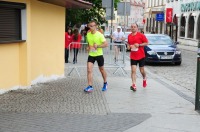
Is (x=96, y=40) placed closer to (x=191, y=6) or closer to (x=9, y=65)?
(x=9, y=65)

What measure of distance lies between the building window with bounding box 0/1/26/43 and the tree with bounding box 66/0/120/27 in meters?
18.8

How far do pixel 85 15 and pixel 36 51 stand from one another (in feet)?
68.0

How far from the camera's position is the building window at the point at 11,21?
9.26 meters

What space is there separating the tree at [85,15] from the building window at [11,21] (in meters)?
18.8

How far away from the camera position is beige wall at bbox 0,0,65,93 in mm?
9613

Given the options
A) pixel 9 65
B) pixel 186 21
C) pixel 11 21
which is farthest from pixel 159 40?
pixel 186 21

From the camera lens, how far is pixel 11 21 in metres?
9.73

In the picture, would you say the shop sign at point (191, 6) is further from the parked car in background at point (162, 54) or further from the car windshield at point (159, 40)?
the parked car in background at point (162, 54)

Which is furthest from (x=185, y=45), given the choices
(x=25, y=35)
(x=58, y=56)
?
(x=25, y=35)

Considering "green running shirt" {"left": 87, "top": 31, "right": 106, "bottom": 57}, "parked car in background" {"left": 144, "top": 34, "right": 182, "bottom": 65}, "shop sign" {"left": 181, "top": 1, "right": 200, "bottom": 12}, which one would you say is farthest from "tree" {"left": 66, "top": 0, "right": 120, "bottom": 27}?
"green running shirt" {"left": 87, "top": 31, "right": 106, "bottom": 57}

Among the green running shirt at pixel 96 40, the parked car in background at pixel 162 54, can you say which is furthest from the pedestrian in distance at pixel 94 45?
the parked car in background at pixel 162 54

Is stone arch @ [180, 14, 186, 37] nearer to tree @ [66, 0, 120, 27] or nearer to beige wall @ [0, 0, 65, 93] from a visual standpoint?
tree @ [66, 0, 120, 27]

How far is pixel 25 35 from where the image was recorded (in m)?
10.1

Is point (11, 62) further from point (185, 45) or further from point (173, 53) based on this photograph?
point (185, 45)
